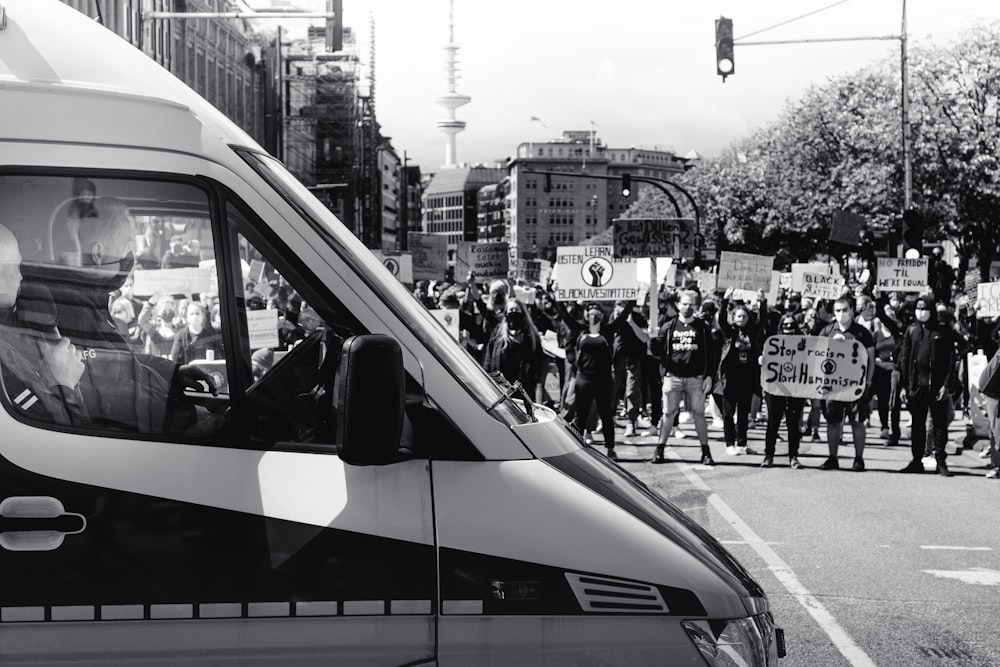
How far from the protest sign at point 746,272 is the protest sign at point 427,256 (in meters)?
6.94

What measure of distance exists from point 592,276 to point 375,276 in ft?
52.4

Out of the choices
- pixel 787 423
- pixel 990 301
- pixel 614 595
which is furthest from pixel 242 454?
pixel 990 301

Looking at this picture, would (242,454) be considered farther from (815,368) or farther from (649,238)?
(649,238)

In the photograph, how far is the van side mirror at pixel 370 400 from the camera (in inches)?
104

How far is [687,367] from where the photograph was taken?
1380 centimetres

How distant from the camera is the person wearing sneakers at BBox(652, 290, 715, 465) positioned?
1377cm

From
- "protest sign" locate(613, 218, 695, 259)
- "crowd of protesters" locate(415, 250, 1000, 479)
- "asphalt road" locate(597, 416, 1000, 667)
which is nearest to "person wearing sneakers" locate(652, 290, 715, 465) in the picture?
"crowd of protesters" locate(415, 250, 1000, 479)

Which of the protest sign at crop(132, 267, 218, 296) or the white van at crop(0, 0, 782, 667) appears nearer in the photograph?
the white van at crop(0, 0, 782, 667)

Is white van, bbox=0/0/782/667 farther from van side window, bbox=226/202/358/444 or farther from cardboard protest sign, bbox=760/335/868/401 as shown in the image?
cardboard protest sign, bbox=760/335/868/401

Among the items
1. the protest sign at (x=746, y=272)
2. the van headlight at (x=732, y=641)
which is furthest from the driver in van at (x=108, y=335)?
the protest sign at (x=746, y=272)

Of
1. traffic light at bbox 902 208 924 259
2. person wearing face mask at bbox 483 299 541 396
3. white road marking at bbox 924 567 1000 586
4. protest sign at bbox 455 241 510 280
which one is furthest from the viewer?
protest sign at bbox 455 241 510 280

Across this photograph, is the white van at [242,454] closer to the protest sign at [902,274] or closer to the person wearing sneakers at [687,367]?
the person wearing sneakers at [687,367]

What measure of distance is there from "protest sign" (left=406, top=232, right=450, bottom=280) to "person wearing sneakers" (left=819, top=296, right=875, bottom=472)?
13278mm

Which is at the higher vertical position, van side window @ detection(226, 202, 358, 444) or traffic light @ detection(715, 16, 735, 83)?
traffic light @ detection(715, 16, 735, 83)
